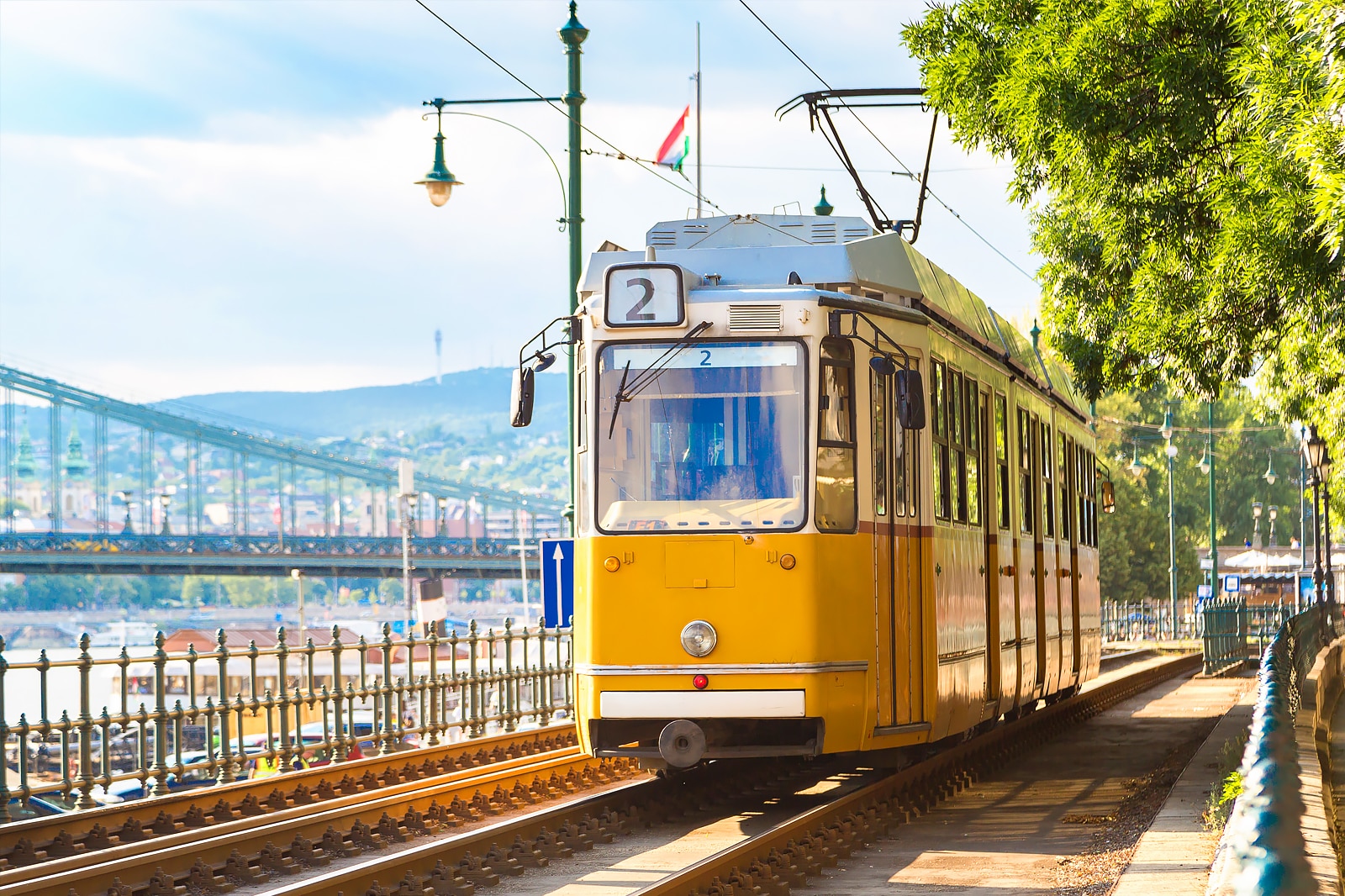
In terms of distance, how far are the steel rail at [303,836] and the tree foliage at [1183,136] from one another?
17.9 ft

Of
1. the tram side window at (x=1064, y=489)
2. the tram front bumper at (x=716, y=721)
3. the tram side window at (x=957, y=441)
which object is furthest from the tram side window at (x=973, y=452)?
the tram side window at (x=1064, y=489)

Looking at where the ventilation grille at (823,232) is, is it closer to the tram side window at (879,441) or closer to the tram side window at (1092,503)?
the tram side window at (879,441)

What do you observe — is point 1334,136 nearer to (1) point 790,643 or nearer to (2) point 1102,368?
(1) point 790,643

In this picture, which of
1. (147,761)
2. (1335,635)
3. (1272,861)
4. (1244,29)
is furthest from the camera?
(1335,635)

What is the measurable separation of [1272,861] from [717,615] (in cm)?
724

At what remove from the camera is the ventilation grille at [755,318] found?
32.9 ft

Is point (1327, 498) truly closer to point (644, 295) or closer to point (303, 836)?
point (644, 295)

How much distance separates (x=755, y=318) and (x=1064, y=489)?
7.62 metres

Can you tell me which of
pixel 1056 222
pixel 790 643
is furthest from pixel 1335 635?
pixel 790 643

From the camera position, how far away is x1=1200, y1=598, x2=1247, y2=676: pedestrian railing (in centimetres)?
3238

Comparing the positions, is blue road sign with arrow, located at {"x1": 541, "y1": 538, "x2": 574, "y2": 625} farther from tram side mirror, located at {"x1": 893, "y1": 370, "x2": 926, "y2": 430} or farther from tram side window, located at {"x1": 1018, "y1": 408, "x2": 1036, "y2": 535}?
tram side mirror, located at {"x1": 893, "y1": 370, "x2": 926, "y2": 430}

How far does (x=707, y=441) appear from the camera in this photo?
9.88 meters

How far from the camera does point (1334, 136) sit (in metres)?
9.01

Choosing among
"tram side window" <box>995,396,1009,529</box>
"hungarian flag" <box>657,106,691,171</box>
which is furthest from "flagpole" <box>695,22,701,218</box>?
"tram side window" <box>995,396,1009,529</box>
